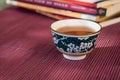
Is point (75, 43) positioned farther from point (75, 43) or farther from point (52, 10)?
point (52, 10)

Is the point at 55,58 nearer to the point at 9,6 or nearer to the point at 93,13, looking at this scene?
the point at 93,13

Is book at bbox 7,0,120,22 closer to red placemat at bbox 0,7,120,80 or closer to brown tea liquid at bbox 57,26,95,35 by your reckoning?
red placemat at bbox 0,7,120,80

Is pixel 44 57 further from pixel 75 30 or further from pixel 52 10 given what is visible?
pixel 52 10

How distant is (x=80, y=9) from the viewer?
2.60 feet

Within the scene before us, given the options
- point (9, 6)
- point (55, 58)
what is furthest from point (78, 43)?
point (9, 6)

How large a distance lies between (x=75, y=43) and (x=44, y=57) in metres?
0.09

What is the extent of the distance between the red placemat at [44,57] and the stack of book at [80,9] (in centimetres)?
4

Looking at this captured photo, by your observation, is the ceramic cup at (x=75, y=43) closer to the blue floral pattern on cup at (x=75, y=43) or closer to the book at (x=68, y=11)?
the blue floral pattern on cup at (x=75, y=43)

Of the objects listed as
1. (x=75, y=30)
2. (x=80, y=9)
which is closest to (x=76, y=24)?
(x=75, y=30)

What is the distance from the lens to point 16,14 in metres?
0.91

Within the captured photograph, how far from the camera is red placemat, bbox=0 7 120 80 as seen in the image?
20.6 inches

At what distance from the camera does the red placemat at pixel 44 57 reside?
0.52 m

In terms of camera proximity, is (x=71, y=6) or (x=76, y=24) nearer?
(x=76, y=24)

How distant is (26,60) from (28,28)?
22 centimetres
